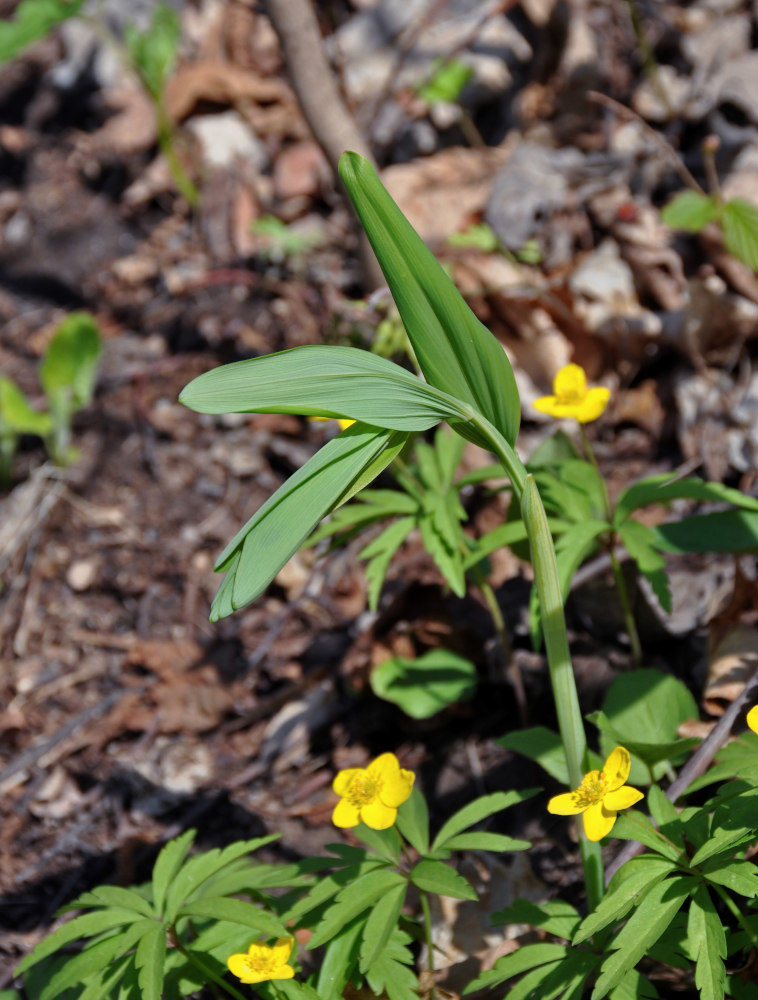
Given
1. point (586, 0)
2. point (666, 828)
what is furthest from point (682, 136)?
point (666, 828)

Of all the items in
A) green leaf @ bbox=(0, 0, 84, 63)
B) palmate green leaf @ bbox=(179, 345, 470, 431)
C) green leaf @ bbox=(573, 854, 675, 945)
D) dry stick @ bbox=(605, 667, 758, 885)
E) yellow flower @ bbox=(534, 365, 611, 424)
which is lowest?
dry stick @ bbox=(605, 667, 758, 885)

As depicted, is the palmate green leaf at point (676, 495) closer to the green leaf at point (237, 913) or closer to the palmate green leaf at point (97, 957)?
the green leaf at point (237, 913)

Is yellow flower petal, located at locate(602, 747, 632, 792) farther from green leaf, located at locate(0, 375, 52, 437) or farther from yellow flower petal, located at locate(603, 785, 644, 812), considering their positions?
green leaf, located at locate(0, 375, 52, 437)

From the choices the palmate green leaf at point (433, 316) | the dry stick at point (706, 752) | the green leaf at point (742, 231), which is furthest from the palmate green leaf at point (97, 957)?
the green leaf at point (742, 231)

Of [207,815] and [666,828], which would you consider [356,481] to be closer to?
[666,828]

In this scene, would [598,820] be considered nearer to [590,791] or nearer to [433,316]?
[590,791]

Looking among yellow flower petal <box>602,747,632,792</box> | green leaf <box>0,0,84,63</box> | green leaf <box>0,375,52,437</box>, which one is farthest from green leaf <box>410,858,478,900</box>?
green leaf <box>0,0,84,63</box>
